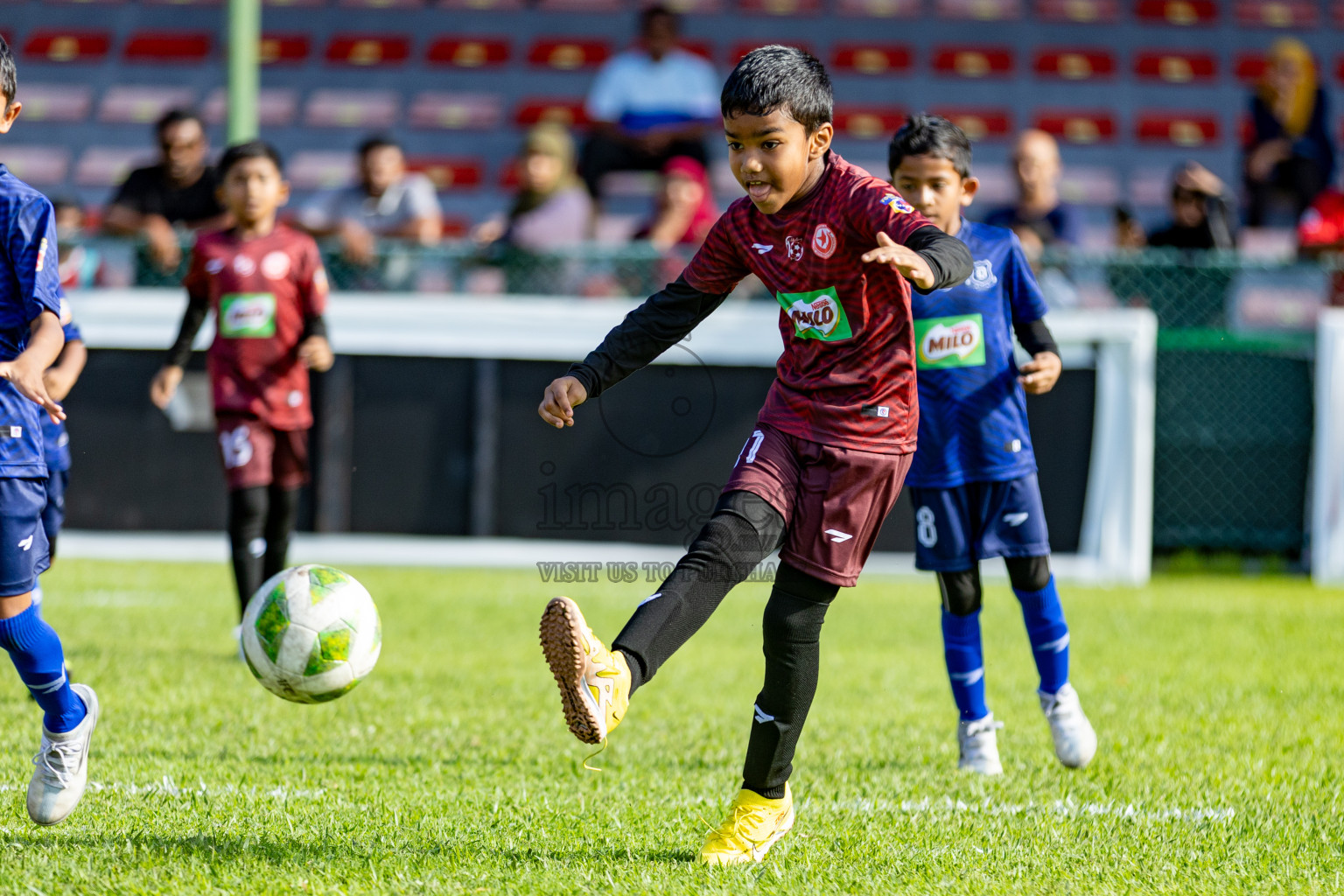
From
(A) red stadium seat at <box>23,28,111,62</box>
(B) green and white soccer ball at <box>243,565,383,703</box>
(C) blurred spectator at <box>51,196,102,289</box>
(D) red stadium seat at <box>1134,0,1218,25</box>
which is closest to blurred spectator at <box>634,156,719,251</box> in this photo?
(C) blurred spectator at <box>51,196,102,289</box>

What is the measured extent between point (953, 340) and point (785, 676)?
1642mm

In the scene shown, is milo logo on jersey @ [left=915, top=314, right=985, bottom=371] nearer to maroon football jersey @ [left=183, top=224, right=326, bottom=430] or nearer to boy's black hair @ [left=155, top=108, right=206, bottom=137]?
maroon football jersey @ [left=183, top=224, right=326, bottom=430]

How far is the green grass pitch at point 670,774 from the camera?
3.12m

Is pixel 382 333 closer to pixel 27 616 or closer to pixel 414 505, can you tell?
pixel 414 505

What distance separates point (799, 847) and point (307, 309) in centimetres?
380

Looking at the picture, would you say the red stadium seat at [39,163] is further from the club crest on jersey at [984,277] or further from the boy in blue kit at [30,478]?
the club crest on jersey at [984,277]

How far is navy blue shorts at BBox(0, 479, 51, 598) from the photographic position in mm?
3291

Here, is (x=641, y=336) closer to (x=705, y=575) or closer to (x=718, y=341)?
(x=705, y=575)

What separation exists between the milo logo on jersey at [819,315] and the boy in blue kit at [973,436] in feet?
4.01

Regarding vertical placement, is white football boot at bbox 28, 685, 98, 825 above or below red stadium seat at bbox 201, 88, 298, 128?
above

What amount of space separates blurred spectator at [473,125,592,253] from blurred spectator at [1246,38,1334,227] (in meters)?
5.91

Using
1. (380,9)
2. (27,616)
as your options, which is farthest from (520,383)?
(380,9)

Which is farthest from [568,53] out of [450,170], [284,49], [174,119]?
[174,119]

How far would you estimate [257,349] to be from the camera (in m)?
6.19
